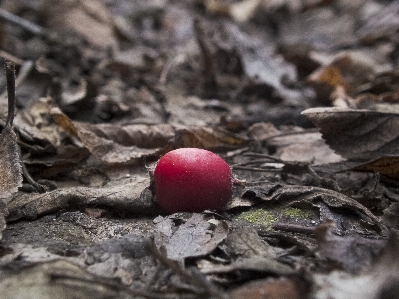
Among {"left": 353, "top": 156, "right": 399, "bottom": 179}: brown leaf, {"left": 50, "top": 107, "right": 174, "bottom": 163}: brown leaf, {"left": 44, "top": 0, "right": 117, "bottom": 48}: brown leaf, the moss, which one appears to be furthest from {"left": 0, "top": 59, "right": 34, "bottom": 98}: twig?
{"left": 353, "top": 156, "right": 399, "bottom": 179}: brown leaf

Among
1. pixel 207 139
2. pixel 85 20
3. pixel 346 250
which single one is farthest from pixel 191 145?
pixel 85 20

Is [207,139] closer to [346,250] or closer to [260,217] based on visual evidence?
[260,217]

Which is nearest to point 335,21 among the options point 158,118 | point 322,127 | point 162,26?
point 162,26

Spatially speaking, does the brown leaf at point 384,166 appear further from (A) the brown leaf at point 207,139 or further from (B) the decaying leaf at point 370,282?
(B) the decaying leaf at point 370,282

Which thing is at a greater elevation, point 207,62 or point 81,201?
point 207,62

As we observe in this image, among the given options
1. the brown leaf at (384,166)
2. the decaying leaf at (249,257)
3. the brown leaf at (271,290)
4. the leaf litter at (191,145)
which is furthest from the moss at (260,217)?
the brown leaf at (384,166)

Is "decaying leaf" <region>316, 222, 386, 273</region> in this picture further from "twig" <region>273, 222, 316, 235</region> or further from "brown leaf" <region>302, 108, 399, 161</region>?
"brown leaf" <region>302, 108, 399, 161</region>
